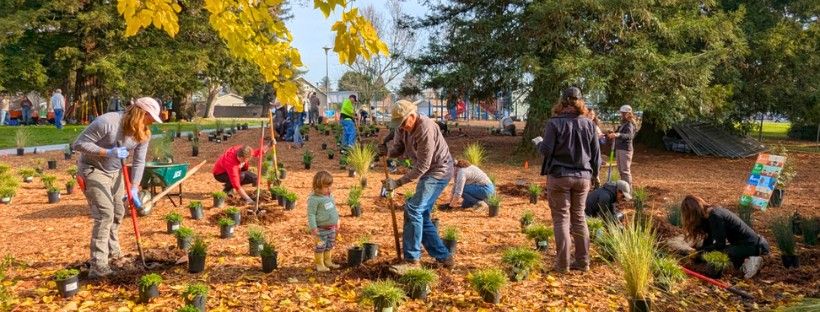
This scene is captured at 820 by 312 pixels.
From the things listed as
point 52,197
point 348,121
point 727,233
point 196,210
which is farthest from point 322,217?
point 348,121

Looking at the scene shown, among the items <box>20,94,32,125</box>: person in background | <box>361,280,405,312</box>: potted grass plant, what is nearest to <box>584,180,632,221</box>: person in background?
<box>361,280,405,312</box>: potted grass plant

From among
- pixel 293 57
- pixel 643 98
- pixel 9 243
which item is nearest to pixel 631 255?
pixel 293 57

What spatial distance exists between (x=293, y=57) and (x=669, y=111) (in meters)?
10.9

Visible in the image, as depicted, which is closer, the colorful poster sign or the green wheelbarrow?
the green wheelbarrow

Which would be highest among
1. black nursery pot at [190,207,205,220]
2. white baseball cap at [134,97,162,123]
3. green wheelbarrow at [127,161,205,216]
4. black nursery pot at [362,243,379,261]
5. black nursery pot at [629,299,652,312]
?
white baseball cap at [134,97,162,123]

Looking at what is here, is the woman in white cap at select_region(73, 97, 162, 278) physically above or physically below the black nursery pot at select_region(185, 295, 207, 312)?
above

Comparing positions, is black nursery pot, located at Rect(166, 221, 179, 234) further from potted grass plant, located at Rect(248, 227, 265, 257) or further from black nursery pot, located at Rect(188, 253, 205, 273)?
black nursery pot, located at Rect(188, 253, 205, 273)

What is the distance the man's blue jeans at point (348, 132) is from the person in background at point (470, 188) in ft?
20.1

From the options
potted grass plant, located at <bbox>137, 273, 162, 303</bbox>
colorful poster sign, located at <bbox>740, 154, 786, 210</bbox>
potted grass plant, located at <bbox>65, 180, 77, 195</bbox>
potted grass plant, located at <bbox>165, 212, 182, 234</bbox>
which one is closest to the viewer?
potted grass plant, located at <bbox>137, 273, 162, 303</bbox>

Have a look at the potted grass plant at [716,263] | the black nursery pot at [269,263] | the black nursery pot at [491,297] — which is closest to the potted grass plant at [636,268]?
the black nursery pot at [491,297]

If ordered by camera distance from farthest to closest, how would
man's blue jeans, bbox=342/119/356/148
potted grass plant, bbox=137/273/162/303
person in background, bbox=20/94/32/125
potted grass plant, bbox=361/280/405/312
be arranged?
person in background, bbox=20/94/32/125 → man's blue jeans, bbox=342/119/356/148 → potted grass plant, bbox=137/273/162/303 → potted grass plant, bbox=361/280/405/312

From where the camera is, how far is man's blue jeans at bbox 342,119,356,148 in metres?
13.6

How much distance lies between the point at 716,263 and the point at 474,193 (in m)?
3.42

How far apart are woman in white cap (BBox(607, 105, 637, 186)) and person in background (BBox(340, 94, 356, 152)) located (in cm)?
587
